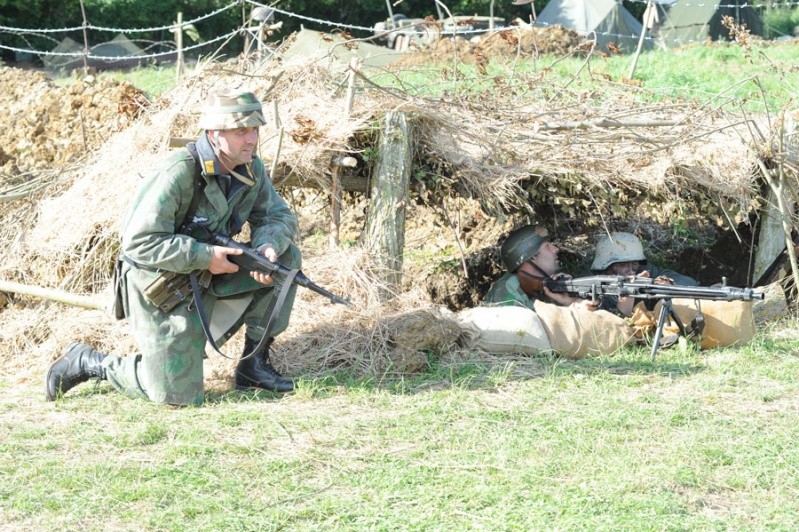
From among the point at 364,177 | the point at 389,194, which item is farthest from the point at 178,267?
the point at 364,177

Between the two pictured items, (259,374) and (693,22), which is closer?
(259,374)

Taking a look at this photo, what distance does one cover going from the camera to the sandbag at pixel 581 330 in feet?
23.7

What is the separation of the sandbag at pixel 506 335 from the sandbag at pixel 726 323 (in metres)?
1.05

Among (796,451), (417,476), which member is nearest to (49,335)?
(417,476)

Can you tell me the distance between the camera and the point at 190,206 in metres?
5.97

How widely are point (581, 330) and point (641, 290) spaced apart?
51cm

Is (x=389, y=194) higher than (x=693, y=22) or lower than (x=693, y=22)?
lower

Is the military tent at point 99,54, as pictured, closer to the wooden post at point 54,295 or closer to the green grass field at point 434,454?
the wooden post at point 54,295

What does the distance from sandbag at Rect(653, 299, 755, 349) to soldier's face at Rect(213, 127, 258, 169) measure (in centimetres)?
340

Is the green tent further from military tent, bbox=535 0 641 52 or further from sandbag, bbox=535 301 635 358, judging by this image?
sandbag, bbox=535 301 635 358

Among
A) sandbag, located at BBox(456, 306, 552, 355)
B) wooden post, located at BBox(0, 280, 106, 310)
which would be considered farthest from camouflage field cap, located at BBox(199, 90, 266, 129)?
sandbag, located at BBox(456, 306, 552, 355)

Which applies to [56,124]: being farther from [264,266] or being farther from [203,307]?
[264,266]

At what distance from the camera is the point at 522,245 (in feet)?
26.6

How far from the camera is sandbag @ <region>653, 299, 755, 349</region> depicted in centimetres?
743
